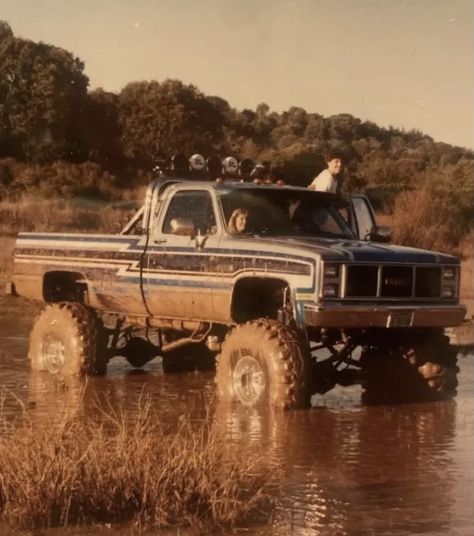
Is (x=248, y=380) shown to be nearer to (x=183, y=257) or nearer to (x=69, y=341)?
(x=183, y=257)

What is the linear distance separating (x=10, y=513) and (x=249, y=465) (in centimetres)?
146

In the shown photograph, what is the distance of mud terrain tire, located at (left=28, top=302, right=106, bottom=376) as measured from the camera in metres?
14.7

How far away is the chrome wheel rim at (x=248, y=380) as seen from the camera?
12.6 metres

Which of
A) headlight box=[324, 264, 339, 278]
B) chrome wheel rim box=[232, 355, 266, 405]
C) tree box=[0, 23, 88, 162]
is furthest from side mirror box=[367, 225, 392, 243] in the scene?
tree box=[0, 23, 88, 162]

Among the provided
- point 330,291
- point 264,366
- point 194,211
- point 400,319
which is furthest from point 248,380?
point 194,211

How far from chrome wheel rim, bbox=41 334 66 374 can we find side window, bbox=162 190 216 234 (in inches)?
74.3

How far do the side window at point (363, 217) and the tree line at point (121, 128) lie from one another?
2918 centimetres

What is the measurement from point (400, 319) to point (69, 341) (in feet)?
12.7

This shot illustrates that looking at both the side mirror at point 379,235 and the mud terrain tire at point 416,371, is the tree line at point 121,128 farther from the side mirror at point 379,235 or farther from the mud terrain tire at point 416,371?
the mud terrain tire at point 416,371

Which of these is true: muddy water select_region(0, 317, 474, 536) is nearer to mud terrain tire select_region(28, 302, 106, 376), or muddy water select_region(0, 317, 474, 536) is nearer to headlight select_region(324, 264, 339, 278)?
mud terrain tire select_region(28, 302, 106, 376)

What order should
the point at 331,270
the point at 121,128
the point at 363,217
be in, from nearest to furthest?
the point at 331,270 < the point at 363,217 < the point at 121,128

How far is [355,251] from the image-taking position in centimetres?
1249

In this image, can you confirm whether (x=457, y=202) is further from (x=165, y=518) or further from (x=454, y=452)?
(x=165, y=518)

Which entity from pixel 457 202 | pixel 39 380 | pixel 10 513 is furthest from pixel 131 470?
pixel 457 202
